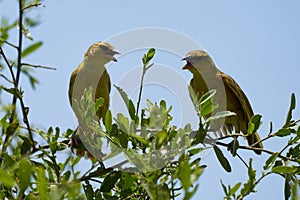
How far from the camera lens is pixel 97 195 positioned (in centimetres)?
185

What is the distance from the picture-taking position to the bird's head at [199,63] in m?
3.98

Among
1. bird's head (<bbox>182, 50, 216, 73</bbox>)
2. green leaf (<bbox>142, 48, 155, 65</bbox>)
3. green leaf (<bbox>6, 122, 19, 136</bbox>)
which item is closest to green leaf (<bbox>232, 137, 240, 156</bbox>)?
green leaf (<bbox>142, 48, 155, 65</bbox>)

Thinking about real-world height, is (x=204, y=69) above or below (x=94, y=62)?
below

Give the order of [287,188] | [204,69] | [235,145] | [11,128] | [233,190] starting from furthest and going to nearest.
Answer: [204,69]
[235,145]
[287,188]
[233,190]
[11,128]

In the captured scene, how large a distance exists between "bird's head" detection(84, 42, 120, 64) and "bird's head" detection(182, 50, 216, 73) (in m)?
0.61

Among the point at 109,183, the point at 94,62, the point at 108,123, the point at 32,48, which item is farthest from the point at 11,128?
the point at 94,62

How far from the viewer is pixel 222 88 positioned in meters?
3.82

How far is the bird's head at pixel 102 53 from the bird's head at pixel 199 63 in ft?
2.00

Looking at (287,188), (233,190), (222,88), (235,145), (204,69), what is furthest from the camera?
(204,69)

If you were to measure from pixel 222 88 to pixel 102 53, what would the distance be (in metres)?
0.90

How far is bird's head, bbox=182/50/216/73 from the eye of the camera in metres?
3.98

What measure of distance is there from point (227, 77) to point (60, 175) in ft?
7.50

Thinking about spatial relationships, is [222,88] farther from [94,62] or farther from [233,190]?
[233,190]

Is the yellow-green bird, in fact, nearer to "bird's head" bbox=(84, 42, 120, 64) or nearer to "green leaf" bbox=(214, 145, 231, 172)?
"bird's head" bbox=(84, 42, 120, 64)
